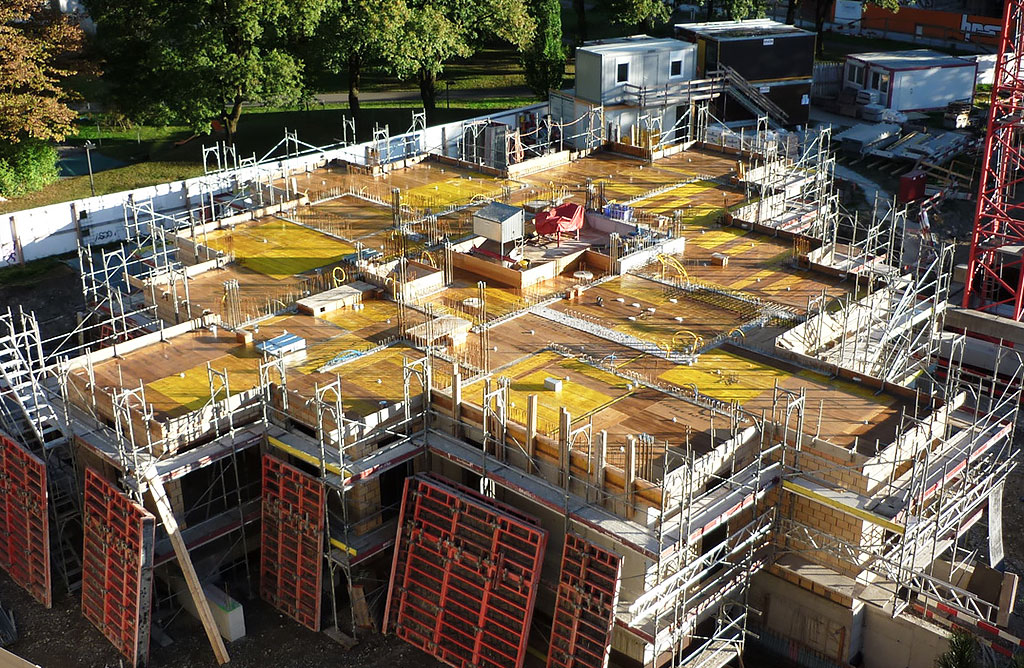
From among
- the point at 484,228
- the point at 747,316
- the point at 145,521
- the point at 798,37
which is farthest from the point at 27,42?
the point at 798,37

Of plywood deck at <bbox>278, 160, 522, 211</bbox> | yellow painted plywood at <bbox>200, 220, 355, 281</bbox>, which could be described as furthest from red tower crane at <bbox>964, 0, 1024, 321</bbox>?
yellow painted plywood at <bbox>200, 220, 355, 281</bbox>

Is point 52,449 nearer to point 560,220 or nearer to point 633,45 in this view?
point 560,220

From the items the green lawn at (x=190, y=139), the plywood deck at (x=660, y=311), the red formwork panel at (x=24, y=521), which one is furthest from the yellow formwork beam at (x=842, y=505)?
the green lawn at (x=190, y=139)

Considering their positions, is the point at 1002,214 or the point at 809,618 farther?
the point at 1002,214

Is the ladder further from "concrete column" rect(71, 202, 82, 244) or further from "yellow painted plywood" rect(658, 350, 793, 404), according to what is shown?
"concrete column" rect(71, 202, 82, 244)

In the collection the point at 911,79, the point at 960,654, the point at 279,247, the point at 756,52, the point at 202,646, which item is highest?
the point at 756,52

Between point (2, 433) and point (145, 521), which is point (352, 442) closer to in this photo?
point (145, 521)

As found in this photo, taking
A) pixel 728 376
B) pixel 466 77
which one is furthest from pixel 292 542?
pixel 466 77
